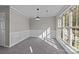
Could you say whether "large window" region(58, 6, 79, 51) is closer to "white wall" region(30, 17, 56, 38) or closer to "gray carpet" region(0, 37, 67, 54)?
"gray carpet" region(0, 37, 67, 54)

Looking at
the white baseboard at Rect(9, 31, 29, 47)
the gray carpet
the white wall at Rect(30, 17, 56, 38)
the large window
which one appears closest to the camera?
the large window

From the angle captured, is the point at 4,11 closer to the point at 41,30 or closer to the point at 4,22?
the point at 4,22

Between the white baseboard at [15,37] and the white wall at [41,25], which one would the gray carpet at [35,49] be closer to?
the white baseboard at [15,37]

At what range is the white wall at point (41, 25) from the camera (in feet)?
29.4

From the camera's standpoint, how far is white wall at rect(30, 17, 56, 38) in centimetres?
896

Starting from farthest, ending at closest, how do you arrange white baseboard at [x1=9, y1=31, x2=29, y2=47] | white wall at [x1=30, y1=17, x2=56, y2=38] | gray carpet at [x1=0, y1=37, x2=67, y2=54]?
white wall at [x1=30, y1=17, x2=56, y2=38] < white baseboard at [x1=9, y1=31, x2=29, y2=47] < gray carpet at [x1=0, y1=37, x2=67, y2=54]

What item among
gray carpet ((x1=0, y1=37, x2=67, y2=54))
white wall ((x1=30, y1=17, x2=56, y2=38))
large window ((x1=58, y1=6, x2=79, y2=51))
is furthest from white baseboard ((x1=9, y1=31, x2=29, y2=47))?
large window ((x1=58, y1=6, x2=79, y2=51))

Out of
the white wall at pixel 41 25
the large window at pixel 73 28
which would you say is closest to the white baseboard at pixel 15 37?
the white wall at pixel 41 25

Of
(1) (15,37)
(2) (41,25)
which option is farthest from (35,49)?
(2) (41,25)

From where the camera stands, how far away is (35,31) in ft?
31.0

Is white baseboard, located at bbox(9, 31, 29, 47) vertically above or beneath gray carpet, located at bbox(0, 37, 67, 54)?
above

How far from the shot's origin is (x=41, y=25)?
9.30 meters

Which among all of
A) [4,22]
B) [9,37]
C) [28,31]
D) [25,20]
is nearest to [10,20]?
[4,22]
